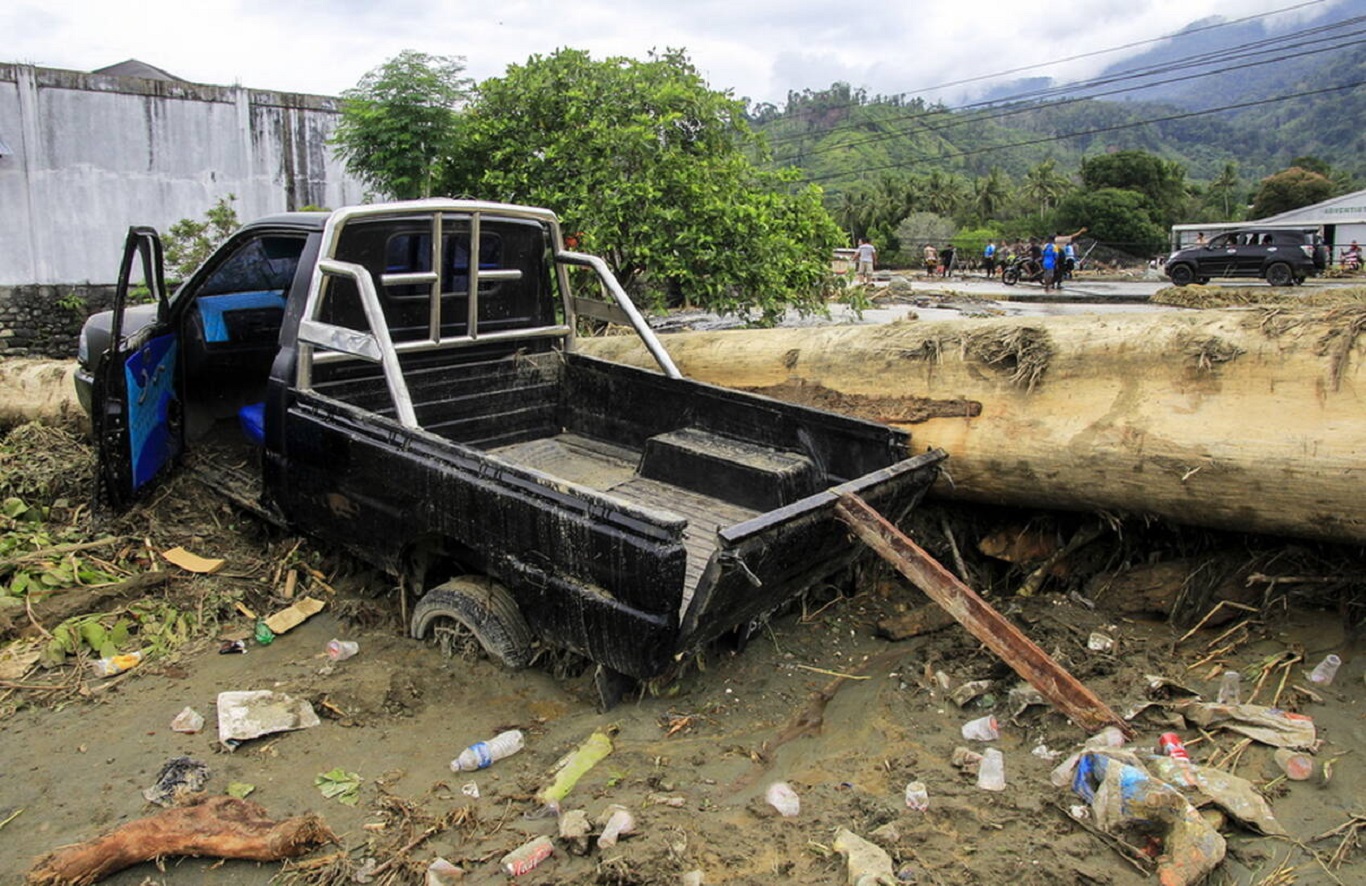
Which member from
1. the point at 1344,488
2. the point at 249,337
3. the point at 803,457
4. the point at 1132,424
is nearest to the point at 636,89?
the point at 249,337

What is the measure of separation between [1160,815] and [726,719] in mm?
1429

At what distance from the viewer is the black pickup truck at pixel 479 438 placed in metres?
3.07

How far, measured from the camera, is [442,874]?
2518 mm

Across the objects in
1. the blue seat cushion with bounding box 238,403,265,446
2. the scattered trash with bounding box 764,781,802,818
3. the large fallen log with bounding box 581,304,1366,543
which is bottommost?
the scattered trash with bounding box 764,781,802,818

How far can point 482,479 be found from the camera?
3307 millimetres

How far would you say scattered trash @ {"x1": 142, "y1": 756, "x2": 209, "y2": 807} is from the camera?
2.89 m

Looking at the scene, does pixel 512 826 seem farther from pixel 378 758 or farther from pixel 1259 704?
pixel 1259 704

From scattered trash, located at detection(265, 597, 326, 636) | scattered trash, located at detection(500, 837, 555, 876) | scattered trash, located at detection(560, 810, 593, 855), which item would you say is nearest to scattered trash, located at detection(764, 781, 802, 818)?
scattered trash, located at detection(560, 810, 593, 855)

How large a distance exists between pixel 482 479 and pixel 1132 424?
8.68ft

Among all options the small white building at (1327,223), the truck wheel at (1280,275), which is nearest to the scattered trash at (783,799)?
the truck wheel at (1280,275)

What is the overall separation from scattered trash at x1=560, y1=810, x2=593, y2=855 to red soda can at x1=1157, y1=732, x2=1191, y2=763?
178 cm

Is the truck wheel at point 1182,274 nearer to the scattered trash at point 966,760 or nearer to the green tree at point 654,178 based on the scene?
the green tree at point 654,178

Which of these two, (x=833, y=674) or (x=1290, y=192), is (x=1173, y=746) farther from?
(x=1290, y=192)

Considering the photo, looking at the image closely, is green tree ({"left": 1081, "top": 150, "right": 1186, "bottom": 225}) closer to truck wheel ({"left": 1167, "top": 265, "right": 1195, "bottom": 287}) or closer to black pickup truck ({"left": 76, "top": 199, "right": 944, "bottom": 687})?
truck wheel ({"left": 1167, "top": 265, "right": 1195, "bottom": 287})
